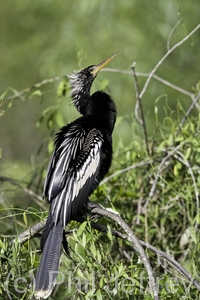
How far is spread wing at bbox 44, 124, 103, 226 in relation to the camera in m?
2.67

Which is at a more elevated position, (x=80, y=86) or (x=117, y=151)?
(x=80, y=86)

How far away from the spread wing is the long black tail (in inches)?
2.7

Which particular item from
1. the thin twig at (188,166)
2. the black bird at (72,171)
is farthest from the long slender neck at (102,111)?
the thin twig at (188,166)

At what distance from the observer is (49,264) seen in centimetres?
234

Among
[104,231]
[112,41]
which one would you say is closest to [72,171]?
[104,231]

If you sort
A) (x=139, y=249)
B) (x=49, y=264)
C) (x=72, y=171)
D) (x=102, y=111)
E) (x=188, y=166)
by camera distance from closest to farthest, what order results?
(x=139, y=249), (x=49, y=264), (x=72, y=171), (x=188, y=166), (x=102, y=111)

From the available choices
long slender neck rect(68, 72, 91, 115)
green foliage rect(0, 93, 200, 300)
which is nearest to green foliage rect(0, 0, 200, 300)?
A: green foliage rect(0, 93, 200, 300)

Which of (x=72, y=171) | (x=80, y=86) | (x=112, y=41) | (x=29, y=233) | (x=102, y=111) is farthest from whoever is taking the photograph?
(x=112, y=41)

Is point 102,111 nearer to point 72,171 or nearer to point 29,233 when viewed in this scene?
point 72,171

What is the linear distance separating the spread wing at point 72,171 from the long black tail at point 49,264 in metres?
0.07

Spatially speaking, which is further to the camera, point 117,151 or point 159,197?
point 117,151

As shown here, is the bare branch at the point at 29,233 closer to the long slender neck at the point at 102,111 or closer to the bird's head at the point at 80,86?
the long slender neck at the point at 102,111

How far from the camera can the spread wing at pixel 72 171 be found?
8.75 feet

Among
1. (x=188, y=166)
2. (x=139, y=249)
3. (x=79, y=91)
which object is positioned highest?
(x=79, y=91)
